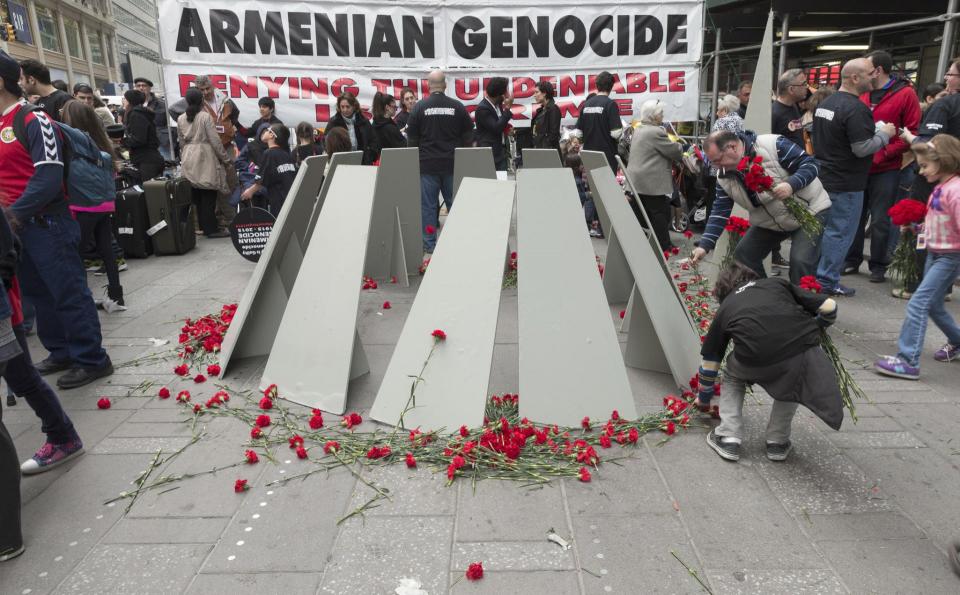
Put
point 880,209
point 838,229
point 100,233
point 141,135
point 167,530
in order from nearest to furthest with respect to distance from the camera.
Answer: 1. point 167,530
2. point 100,233
3. point 838,229
4. point 880,209
5. point 141,135

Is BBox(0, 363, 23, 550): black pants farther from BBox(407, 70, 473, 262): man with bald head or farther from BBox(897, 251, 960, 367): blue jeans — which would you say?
BBox(407, 70, 473, 262): man with bald head

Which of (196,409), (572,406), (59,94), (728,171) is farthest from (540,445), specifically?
(59,94)

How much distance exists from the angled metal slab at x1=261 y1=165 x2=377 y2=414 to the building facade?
117 feet

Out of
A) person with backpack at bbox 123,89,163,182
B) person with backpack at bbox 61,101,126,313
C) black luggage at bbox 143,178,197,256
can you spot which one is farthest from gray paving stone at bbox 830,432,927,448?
person with backpack at bbox 123,89,163,182

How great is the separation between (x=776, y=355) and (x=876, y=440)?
0.98 metres

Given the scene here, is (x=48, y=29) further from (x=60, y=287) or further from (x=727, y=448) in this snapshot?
(x=727, y=448)

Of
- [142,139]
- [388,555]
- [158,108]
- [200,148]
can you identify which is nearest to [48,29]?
[158,108]

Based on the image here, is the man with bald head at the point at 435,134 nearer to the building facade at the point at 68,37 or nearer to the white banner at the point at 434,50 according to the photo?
the white banner at the point at 434,50

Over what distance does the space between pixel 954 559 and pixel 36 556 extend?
3637 millimetres

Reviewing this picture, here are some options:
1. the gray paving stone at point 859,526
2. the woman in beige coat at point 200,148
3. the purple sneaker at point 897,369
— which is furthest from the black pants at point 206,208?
the gray paving stone at point 859,526

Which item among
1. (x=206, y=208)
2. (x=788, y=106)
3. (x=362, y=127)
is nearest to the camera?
(x=788, y=106)

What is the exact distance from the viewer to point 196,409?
403cm

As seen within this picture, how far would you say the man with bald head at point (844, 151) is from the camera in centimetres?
579

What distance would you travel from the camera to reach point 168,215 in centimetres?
864
